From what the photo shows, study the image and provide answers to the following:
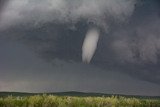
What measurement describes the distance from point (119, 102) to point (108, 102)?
4.07ft

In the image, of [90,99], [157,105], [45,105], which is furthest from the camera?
[157,105]

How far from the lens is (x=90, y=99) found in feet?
177

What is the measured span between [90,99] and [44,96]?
23.1 feet

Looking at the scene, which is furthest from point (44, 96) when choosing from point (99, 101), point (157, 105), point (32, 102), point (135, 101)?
point (157, 105)

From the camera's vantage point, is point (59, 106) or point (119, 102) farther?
point (119, 102)

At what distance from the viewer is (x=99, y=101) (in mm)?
51406

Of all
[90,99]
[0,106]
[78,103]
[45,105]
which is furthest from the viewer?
[90,99]

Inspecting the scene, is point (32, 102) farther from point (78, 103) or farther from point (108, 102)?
point (108, 102)

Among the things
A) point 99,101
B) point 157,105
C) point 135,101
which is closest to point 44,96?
point 99,101

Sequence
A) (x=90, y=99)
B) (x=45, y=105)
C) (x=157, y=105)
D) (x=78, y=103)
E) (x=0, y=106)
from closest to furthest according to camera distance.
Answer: (x=0, y=106)
(x=45, y=105)
(x=78, y=103)
(x=90, y=99)
(x=157, y=105)

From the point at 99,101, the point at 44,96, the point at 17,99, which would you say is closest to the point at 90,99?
the point at 99,101

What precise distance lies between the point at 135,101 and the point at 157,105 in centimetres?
406

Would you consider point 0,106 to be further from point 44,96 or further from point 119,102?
point 119,102

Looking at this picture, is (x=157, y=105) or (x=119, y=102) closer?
(x=119, y=102)
